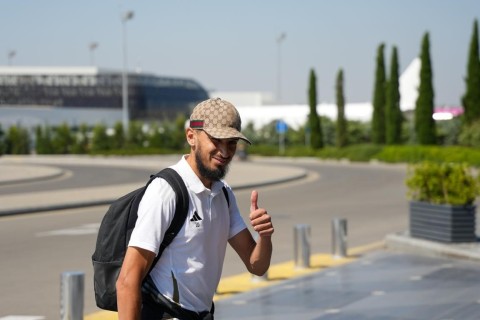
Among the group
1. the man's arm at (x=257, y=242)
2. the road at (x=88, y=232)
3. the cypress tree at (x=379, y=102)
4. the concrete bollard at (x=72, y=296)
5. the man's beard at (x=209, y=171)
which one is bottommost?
the road at (x=88, y=232)

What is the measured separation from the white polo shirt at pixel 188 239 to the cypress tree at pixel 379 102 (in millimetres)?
62409

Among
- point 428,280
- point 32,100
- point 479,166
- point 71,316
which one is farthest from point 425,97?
point 32,100

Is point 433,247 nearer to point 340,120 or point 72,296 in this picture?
point 72,296

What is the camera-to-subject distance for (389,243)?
13.8 metres

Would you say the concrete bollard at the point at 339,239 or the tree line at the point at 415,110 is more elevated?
the tree line at the point at 415,110

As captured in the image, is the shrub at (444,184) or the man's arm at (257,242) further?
the shrub at (444,184)

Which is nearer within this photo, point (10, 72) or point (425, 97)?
point (425, 97)

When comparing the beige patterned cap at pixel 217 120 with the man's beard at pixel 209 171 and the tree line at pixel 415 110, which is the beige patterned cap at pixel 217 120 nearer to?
the man's beard at pixel 209 171

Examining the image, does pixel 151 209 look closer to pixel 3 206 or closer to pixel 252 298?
pixel 252 298

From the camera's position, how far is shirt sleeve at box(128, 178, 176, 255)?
397 cm

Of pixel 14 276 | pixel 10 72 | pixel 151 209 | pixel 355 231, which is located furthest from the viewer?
pixel 10 72

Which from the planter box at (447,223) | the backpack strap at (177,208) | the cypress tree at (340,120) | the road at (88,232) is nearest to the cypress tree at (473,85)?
the cypress tree at (340,120)

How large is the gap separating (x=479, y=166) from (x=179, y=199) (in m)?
46.0

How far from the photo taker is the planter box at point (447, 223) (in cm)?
1307
